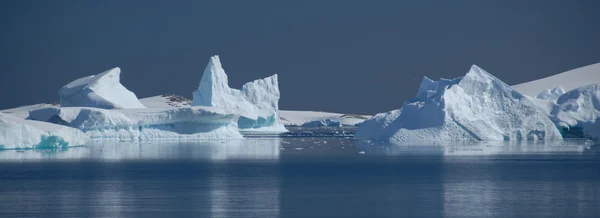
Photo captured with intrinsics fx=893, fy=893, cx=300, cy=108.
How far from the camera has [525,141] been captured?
3641 centimetres

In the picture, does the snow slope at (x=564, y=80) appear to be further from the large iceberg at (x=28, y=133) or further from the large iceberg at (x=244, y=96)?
the large iceberg at (x=28, y=133)

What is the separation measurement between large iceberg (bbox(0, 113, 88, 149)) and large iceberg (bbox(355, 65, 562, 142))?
1249cm

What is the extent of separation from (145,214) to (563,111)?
89.7ft

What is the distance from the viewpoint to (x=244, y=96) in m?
54.8

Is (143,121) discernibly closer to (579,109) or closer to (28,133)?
(28,133)

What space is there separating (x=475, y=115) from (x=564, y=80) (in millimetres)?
29077

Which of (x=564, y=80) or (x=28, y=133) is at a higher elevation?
(x=564, y=80)

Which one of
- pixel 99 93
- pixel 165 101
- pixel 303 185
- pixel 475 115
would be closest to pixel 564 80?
pixel 475 115

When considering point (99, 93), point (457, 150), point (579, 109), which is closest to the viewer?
point (457, 150)

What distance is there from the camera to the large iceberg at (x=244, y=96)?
49250 millimetres

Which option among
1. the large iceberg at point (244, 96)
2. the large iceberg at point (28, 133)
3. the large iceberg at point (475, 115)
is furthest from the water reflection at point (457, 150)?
the large iceberg at point (244, 96)

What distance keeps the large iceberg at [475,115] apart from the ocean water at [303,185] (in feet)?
16.6

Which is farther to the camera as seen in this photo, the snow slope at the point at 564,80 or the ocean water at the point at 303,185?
the snow slope at the point at 564,80

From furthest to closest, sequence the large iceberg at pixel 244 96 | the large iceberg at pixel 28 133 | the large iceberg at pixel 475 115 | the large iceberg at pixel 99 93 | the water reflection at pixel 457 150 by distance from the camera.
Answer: the large iceberg at pixel 244 96 → the large iceberg at pixel 99 93 → the large iceberg at pixel 475 115 → the water reflection at pixel 457 150 → the large iceberg at pixel 28 133
